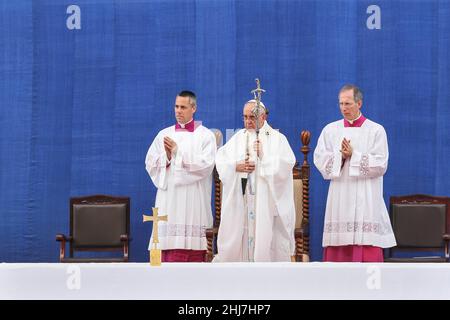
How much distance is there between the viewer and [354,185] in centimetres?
773

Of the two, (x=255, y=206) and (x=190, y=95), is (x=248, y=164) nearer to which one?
(x=255, y=206)

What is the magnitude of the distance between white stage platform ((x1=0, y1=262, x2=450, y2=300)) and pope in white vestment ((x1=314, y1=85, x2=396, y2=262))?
3.28 meters

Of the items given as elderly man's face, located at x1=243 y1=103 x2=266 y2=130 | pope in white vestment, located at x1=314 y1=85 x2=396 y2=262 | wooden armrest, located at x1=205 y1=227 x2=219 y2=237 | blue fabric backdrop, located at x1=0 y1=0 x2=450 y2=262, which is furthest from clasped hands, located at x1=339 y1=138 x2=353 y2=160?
wooden armrest, located at x1=205 y1=227 x2=219 y2=237

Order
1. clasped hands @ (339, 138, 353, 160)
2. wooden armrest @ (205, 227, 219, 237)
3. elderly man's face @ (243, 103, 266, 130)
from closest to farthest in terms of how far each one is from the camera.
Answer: elderly man's face @ (243, 103, 266, 130)
wooden armrest @ (205, 227, 219, 237)
clasped hands @ (339, 138, 353, 160)

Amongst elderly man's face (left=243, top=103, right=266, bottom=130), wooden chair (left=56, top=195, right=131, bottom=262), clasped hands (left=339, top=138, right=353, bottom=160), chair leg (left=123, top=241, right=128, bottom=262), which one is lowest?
chair leg (left=123, top=241, right=128, bottom=262)

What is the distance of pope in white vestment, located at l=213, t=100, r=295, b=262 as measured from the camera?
7215 mm

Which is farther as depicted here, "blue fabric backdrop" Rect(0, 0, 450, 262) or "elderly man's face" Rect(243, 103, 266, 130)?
"blue fabric backdrop" Rect(0, 0, 450, 262)

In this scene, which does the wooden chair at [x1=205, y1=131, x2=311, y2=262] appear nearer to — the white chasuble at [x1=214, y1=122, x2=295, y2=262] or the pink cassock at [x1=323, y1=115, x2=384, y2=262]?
the white chasuble at [x1=214, y1=122, x2=295, y2=262]

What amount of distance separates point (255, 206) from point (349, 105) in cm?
131

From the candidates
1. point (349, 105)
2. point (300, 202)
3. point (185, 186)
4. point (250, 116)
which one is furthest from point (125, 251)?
point (349, 105)

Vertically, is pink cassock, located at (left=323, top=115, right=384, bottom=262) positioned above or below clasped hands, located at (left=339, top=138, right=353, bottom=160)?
below

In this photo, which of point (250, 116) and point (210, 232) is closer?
point (250, 116)

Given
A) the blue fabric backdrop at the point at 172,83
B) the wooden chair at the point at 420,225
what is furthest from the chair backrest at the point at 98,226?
the wooden chair at the point at 420,225
